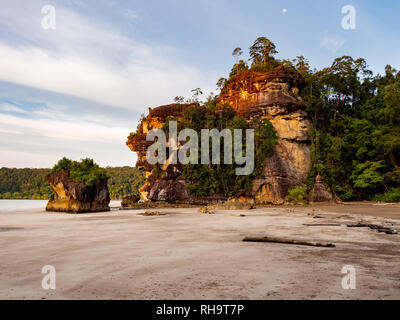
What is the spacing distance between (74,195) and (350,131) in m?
35.3

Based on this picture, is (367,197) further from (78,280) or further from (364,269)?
(78,280)

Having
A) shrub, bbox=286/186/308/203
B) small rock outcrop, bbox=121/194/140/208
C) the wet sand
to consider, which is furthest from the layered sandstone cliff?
the wet sand

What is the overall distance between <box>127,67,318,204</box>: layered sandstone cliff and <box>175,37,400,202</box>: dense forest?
1.40 metres

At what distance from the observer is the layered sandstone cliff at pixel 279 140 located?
33.7 meters

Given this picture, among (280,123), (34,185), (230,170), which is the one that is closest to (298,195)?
(230,170)

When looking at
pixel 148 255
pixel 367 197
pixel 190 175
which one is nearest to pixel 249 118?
pixel 190 175

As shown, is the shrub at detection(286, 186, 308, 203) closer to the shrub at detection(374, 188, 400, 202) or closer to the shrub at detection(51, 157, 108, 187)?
the shrub at detection(374, 188, 400, 202)

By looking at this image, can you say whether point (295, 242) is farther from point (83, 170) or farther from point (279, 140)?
point (279, 140)

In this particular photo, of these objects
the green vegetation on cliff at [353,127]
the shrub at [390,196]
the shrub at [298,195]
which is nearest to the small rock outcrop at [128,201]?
the shrub at [298,195]

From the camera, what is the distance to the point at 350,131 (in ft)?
118

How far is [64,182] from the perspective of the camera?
26.0 metres

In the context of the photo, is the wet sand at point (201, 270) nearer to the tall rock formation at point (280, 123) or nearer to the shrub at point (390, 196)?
the shrub at point (390, 196)

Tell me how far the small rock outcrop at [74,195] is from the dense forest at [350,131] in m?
13.2

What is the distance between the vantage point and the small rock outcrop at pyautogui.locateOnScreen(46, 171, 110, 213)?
25.7 metres
